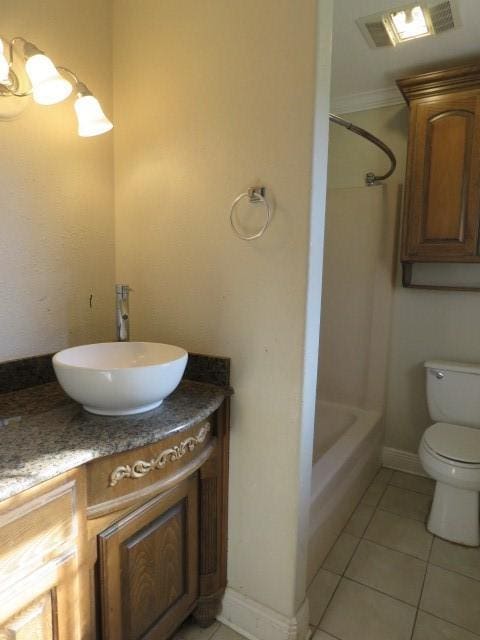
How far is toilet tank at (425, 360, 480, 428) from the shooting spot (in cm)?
208

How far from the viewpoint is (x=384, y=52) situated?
1940 millimetres

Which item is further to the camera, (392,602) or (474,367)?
(474,367)

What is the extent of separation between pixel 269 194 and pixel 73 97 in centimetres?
77

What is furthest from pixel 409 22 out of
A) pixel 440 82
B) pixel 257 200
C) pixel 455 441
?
pixel 455 441

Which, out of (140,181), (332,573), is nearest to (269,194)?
(140,181)

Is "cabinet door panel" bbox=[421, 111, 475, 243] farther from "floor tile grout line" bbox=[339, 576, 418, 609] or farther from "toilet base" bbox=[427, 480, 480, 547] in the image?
"floor tile grout line" bbox=[339, 576, 418, 609]

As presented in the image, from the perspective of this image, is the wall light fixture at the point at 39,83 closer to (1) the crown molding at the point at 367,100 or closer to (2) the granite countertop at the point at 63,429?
(2) the granite countertop at the point at 63,429

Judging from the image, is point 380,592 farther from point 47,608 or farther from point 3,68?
point 3,68

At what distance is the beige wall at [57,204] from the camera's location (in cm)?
119

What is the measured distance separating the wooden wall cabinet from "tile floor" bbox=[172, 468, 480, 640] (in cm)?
141

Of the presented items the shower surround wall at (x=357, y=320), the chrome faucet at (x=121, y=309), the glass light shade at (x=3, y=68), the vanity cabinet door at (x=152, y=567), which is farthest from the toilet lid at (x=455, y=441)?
the glass light shade at (x=3, y=68)

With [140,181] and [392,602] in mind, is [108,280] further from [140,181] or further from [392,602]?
[392,602]

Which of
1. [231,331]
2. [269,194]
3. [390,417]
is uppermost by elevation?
[269,194]

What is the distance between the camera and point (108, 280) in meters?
1.54
